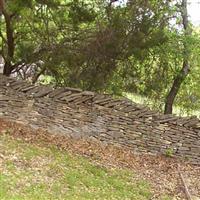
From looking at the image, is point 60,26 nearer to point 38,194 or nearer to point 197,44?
point 197,44

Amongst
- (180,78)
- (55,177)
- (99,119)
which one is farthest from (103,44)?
(55,177)

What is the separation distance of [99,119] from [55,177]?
9.95 feet

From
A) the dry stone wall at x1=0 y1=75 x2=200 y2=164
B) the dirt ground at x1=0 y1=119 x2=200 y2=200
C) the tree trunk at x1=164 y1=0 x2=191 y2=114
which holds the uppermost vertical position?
the tree trunk at x1=164 y1=0 x2=191 y2=114

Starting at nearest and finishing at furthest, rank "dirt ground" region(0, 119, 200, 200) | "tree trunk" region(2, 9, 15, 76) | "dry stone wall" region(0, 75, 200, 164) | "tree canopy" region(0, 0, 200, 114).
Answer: "dirt ground" region(0, 119, 200, 200), "dry stone wall" region(0, 75, 200, 164), "tree canopy" region(0, 0, 200, 114), "tree trunk" region(2, 9, 15, 76)

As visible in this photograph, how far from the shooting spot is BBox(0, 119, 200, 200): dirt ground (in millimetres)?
7641

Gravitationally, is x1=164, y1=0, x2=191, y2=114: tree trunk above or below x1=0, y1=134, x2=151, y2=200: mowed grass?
above

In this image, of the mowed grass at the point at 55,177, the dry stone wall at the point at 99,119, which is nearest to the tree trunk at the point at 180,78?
the dry stone wall at the point at 99,119

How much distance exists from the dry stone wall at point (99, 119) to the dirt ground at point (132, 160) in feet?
0.75

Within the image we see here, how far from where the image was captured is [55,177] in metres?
6.51

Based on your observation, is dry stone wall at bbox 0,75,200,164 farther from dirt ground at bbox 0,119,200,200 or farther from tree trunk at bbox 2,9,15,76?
tree trunk at bbox 2,9,15,76

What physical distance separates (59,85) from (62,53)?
1.05m

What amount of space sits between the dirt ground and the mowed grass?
31cm

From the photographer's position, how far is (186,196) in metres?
7.10

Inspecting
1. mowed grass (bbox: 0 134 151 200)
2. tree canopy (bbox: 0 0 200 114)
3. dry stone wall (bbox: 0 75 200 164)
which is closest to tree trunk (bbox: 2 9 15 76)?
tree canopy (bbox: 0 0 200 114)
